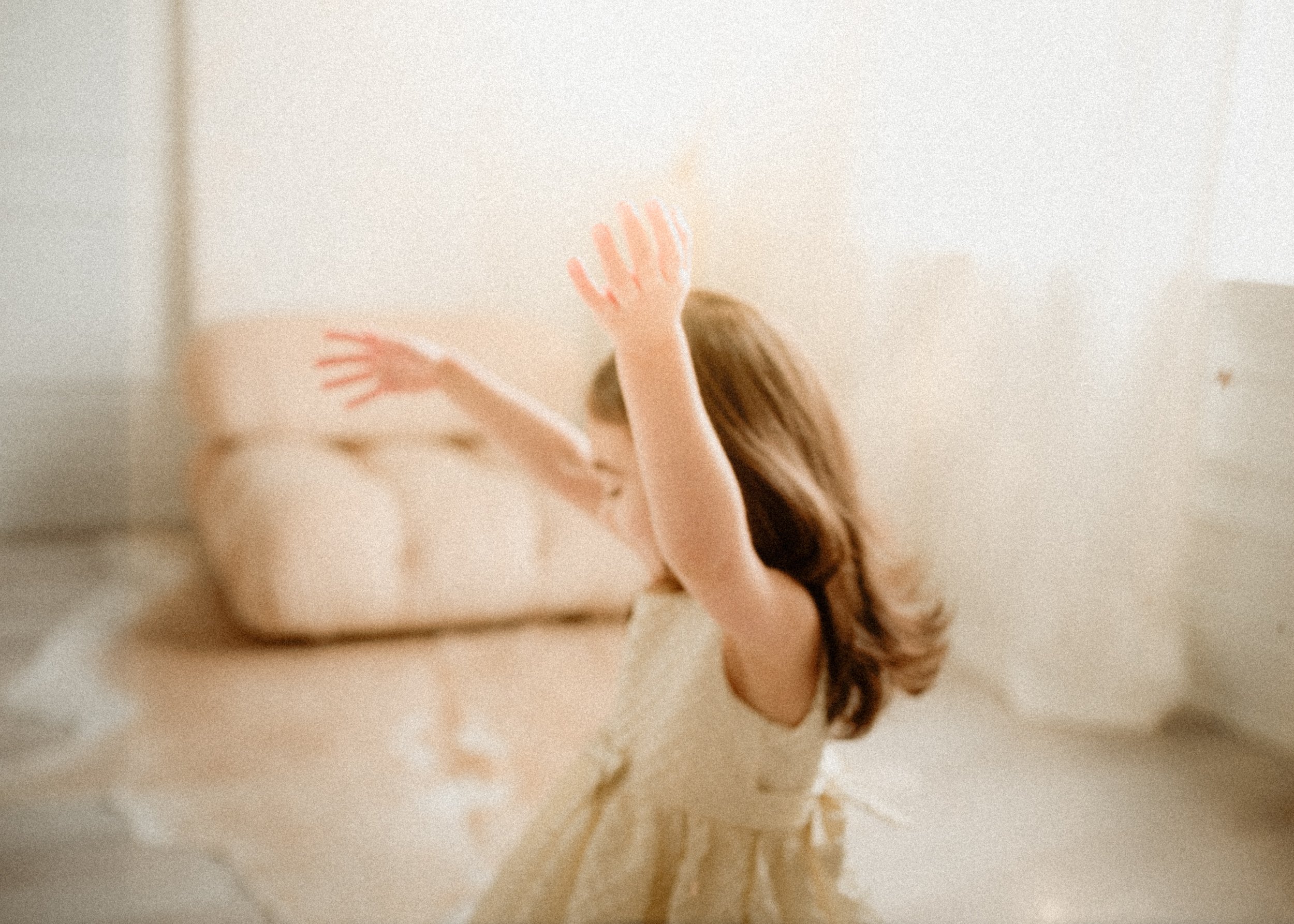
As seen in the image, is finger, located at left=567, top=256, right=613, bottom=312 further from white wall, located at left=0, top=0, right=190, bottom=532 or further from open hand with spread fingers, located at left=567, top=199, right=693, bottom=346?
white wall, located at left=0, top=0, right=190, bottom=532

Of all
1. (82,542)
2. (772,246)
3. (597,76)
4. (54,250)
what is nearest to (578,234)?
(772,246)

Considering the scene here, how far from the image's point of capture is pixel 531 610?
1.69 metres

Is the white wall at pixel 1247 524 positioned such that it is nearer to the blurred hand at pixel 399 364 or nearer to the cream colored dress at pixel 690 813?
the cream colored dress at pixel 690 813

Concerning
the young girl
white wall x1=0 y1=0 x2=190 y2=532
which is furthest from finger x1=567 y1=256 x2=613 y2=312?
white wall x1=0 y1=0 x2=190 y2=532

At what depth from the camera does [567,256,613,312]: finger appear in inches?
22.0

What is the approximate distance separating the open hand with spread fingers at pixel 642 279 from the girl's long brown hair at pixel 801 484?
0.16 metres

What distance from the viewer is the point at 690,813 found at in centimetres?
75

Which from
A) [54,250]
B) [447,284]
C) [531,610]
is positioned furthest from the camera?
[447,284]

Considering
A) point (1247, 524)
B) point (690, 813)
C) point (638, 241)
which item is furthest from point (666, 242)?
point (1247, 524)

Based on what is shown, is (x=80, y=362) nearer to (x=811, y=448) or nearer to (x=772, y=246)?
(x=772, y=246)

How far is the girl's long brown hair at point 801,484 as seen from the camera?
0.71m

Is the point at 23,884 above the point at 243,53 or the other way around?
the other way around

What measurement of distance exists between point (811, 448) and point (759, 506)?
0.18 feet

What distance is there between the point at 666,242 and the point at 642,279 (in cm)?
2
